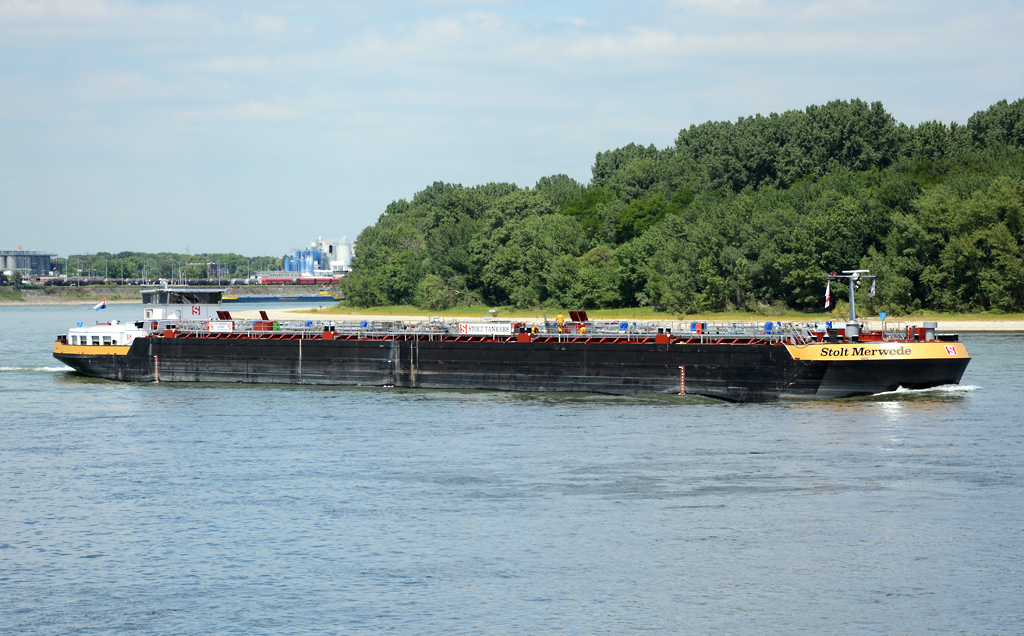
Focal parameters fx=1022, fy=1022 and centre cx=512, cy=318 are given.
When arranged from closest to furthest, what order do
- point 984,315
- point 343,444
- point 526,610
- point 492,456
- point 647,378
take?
1. point 526,610
2. point 492,456
3. point 343,444
4. point 647,378
5. point 984,315

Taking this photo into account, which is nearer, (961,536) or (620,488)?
(961,536)

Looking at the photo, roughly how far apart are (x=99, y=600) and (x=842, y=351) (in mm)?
35975

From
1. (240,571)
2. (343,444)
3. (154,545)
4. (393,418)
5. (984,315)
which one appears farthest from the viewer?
(984,315)

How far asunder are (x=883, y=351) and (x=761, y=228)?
64987mm

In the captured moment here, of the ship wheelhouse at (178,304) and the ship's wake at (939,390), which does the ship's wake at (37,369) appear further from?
the ship's wake at (939,390)

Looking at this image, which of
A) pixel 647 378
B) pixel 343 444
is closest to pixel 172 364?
pixel 343 444

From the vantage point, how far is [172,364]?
6469 cm

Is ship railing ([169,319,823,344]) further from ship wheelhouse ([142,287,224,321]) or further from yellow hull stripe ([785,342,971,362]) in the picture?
ship wheelhouse ([142,287,224,321])

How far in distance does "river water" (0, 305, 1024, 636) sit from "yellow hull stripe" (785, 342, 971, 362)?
2226 millimetres

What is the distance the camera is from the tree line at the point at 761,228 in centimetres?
10144

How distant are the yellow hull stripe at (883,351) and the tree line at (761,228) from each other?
5472 cm

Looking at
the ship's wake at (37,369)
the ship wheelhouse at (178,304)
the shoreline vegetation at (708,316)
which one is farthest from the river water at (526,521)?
the ship's wake at (37,369)

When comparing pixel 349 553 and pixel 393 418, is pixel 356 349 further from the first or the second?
pixel 349 553

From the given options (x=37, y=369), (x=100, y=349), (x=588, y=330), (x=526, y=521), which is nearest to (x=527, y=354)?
(x=588, y=330)
